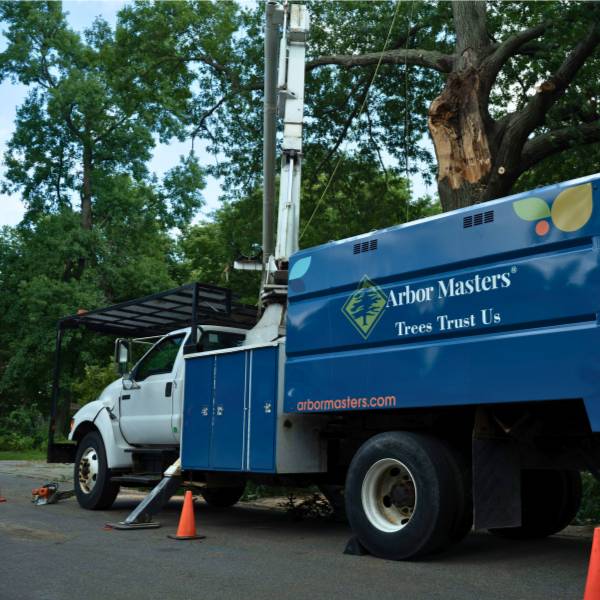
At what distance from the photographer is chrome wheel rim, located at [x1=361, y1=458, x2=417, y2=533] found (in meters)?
7.03

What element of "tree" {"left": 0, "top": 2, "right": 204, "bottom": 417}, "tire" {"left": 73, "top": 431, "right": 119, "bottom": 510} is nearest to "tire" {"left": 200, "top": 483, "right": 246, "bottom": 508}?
"tire" {"left": 73, "top": 431, "right": 119, "bottom": 510}

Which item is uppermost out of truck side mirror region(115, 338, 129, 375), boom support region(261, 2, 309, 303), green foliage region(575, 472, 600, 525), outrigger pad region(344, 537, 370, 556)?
boom support region(261, 2, 309, 303)

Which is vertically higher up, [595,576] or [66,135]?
[66,135]

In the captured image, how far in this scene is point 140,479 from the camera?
10242 mm

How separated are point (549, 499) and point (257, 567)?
129 inches

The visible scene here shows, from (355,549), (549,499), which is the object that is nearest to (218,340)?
(355,549)

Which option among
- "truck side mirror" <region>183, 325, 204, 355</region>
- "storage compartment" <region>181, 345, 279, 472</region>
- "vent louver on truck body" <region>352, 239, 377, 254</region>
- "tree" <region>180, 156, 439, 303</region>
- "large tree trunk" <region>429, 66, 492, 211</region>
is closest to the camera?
"vent louver on truck body" <region>352, 239, 377, 254</region>

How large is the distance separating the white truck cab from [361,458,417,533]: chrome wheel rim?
3.55 meters

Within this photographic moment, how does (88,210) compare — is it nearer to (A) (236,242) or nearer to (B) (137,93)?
(A) (236,242)

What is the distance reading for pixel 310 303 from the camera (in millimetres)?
8195

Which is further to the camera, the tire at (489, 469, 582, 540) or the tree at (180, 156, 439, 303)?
the tree at (180, 156, 439, 303)

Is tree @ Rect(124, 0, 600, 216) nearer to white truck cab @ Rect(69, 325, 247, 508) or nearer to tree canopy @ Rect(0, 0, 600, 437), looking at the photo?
tree canopy @ Rect(0, 0, 600, 437)

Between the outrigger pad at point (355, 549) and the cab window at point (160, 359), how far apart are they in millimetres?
3916

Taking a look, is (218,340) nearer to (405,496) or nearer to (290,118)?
(290,118)
